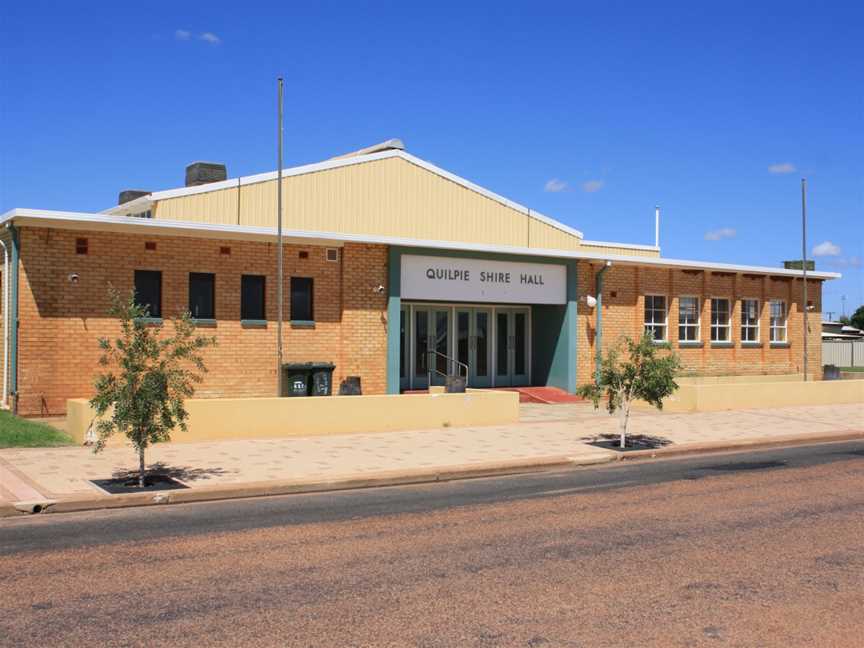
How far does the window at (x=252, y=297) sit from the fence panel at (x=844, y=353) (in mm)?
44501

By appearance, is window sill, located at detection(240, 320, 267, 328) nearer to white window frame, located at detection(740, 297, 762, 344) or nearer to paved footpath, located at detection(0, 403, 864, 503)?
paved footpath, located at detection(0, 403, 864, 503)

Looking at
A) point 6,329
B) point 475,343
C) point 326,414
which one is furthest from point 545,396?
point 6,329

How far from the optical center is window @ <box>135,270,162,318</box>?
→ 19297mm

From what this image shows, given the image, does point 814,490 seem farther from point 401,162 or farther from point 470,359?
point 401,162

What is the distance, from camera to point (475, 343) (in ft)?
86.5

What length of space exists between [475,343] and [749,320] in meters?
10.8

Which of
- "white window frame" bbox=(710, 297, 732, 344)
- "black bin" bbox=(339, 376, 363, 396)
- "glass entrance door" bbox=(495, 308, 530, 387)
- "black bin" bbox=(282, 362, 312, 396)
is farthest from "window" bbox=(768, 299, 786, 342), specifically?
"black bin" bbox=(282, 362, 312, 396)

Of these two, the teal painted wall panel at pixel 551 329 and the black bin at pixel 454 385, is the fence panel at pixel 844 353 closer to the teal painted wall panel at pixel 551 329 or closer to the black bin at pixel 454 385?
the teal painted wall panel at pixel 551 329

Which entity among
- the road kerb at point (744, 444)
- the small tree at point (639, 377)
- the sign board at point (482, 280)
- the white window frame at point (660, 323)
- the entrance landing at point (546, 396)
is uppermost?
the sign board at point (482, 280)

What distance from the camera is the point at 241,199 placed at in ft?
81.1

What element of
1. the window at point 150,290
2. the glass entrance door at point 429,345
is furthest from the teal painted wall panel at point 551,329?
the window at point 150,290

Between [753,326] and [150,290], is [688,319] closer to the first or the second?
[753,326]

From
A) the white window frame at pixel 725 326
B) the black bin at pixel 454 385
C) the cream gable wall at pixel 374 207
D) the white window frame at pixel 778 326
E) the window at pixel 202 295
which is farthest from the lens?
the white window frame at pixel 778 326

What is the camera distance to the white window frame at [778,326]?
104 feet
